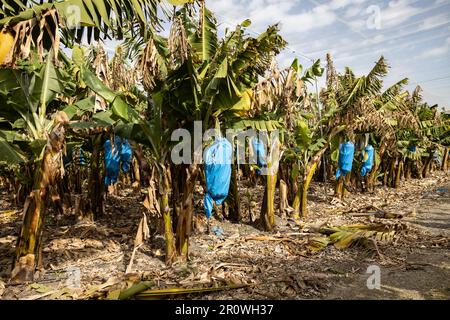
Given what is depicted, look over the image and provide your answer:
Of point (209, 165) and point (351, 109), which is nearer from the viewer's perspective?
point (209, 165)

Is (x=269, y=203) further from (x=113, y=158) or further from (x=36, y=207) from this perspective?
(x=36, y=207)

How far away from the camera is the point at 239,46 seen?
5.35 meters

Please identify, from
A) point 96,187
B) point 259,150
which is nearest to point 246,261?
point 259,150

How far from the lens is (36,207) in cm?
451

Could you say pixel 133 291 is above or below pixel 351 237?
below

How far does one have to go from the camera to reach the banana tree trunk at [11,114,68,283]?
4.33 metres

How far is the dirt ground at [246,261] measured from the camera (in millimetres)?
4262

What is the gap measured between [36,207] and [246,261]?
315cm

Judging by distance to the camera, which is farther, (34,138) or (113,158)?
(113,158)

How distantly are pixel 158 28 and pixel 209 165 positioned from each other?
208 centimetres
